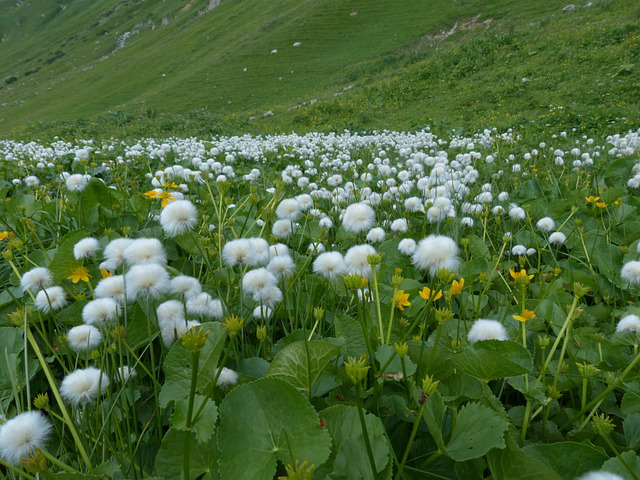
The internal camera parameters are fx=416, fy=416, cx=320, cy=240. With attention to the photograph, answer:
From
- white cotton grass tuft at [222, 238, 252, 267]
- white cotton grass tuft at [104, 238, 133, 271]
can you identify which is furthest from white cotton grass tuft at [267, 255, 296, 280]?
white cotton grass tuft at [104, 238, 133, 271]

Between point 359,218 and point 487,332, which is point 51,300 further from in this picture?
point 487,332

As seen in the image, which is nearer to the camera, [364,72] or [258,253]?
[258,253]

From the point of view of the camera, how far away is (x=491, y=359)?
3.65 ft

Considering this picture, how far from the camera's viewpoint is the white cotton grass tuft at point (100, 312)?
4.89ft

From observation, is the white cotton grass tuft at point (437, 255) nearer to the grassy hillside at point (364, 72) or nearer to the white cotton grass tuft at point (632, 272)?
the white cotton grass tuft at point (632, 272)

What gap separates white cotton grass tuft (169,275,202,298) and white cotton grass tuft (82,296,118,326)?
0.69ft

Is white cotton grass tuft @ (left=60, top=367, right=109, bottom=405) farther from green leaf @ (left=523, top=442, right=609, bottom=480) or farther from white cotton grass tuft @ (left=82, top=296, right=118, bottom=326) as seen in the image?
green leaf @ (left=523, top=442, right=609, bottom=480)

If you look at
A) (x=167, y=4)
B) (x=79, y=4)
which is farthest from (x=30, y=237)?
(x=79, y=4)

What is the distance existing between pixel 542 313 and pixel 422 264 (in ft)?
2.51

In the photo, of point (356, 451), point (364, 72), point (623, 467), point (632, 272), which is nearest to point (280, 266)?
point (356, 451)

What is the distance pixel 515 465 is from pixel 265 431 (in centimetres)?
64

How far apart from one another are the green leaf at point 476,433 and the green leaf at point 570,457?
0.58 ft

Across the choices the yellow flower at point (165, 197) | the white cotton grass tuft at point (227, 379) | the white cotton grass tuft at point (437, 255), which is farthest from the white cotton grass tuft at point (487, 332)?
the yellow flower at point (165, 197)

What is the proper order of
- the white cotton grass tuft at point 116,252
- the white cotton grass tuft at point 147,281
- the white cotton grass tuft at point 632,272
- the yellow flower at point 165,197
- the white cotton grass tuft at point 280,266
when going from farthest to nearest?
the yellow flower at point 165,197 → the white cotton grass tuft at point 632,272 → the white cotton grass tuft at point 280,266 → the white cotton grass tuft at point 116,252 → the white cotton grass tuft at point 147,281
